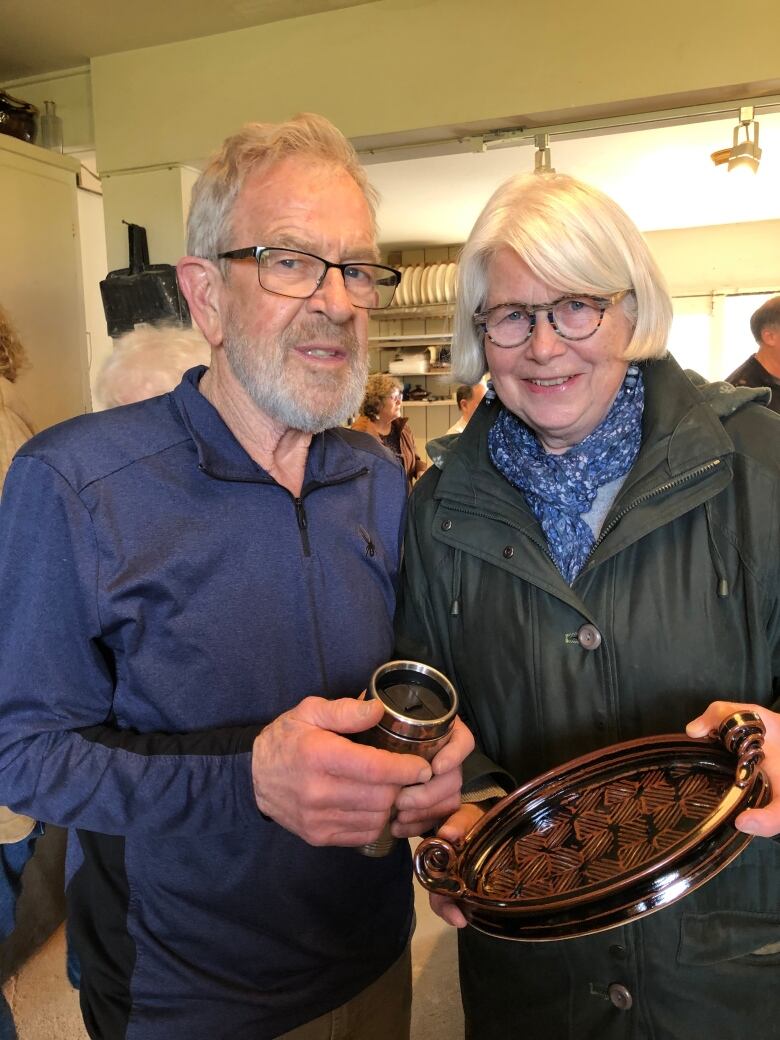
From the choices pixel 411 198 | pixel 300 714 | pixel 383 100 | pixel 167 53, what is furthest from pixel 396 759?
pixel 411 198

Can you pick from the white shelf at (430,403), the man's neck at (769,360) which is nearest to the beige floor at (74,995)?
the man's neck at (769,360)

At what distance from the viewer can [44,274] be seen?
323cm

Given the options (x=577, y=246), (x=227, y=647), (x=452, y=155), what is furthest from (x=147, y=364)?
(x=452, y=155)

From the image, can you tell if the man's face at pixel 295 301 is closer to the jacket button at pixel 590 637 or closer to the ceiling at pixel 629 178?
the jacket button at pixel 590 637

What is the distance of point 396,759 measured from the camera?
79cm

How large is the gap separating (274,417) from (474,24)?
2.09 m

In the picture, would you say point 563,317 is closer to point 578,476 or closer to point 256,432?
point 578,476

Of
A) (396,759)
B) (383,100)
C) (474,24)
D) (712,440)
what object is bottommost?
(396,759)

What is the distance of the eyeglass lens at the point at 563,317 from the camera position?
43.5 inches

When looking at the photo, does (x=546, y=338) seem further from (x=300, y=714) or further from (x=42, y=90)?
(x=42, y=90)

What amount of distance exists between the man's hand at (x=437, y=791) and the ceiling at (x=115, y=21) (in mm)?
2689

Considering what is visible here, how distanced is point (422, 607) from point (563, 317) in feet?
1.63

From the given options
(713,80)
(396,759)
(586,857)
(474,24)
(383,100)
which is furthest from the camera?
(383,100)

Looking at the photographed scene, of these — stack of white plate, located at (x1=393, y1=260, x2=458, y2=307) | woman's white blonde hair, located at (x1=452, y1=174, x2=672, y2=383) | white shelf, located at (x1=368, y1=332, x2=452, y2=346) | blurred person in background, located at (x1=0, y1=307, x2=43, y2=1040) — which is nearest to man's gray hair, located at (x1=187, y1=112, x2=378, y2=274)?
woman's white blonde hair, located at (x1=452, y1=174, x2=672, y2=383)
